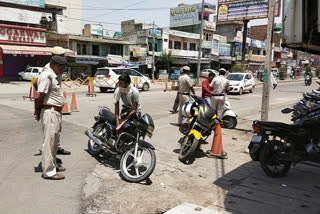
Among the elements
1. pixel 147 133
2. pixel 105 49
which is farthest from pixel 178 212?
pixel 105 49

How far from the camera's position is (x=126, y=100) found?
553 centimetres

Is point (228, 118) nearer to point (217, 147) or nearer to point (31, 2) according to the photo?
point (217, 147)

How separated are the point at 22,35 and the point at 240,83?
21336 millimetres

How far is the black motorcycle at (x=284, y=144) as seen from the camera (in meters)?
5.03

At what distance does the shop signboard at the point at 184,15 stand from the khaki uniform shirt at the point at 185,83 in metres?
44.0

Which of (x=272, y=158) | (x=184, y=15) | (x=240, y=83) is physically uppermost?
(x=184, y=15)

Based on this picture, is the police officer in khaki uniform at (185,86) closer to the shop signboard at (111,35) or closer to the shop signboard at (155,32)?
the shop signboard at (111,35)

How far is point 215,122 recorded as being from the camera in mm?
6375

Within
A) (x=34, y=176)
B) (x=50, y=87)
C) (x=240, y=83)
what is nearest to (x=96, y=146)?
(x=34, y=176)

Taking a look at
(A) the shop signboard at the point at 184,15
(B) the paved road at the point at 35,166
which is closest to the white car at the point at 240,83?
(B) the paved road at the point at 35,166

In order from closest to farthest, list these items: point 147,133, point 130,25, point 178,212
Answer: point 178,212 < point 147,133 < point 130,25

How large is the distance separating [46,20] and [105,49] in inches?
318

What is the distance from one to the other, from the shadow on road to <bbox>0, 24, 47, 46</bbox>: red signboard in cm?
2902

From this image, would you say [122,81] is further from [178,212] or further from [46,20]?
[46,20]
